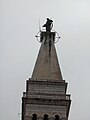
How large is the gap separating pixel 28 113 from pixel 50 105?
2.46 m

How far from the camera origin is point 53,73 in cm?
5644

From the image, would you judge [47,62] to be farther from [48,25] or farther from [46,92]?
[48,25]

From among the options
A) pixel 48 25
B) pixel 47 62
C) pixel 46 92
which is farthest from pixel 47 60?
pixel 48 25

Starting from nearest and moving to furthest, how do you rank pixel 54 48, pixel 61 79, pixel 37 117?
1. pixel 37 117
2. pixel 61 79
3. pixel 54 48

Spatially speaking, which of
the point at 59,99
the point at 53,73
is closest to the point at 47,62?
the point at 53,73

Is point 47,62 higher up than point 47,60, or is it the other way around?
point 47,60

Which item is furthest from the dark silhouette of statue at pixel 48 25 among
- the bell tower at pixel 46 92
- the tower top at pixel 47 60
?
the bell tower at pixel 46 92

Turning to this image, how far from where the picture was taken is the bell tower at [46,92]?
2068 inches

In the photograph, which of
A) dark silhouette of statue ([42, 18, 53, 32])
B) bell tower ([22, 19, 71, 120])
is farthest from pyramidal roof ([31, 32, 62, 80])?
dark silhouette of statue ([42, 18, 53, 32])

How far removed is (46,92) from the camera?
54250mm

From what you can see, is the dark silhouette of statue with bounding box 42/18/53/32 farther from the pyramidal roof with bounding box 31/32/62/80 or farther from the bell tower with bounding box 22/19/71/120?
the bell tower with bounding box 22/19/71/120

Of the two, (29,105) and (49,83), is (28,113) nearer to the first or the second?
(29,105)

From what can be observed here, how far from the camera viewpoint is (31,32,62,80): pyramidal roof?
56094 millimetres

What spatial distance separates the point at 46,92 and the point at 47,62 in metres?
4.50
